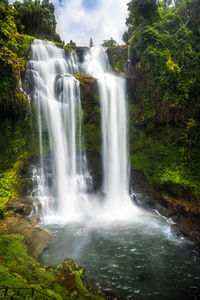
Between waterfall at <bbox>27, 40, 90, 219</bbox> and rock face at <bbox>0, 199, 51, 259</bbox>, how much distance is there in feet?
5.65

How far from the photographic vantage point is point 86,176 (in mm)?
15461

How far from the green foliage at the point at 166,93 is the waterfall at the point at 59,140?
4535 millimetres

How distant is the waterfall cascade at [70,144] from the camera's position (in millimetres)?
13773

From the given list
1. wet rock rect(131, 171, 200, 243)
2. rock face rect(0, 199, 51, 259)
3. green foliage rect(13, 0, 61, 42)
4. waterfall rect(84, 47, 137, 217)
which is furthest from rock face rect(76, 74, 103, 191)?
green foliage rect(13, 0, 61, 42)

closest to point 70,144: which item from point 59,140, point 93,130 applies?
point 59,140

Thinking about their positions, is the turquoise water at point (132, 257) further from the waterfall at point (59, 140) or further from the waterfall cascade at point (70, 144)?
the waterfall at point (59, 140)

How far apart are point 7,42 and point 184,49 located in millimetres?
12481

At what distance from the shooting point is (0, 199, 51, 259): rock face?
8625mm

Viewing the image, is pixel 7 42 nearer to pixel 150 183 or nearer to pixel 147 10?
pixel 147 10

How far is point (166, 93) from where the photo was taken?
1402cm

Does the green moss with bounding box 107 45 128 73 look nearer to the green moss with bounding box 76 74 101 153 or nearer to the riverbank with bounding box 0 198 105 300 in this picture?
the green moss with bounding box 76 74 101 153

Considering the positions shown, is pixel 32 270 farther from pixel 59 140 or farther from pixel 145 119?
pixel 145 119

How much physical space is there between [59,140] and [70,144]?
0.90 metres

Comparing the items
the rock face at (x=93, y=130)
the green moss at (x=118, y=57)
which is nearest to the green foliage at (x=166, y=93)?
the rock face at (x=93, y=130)
